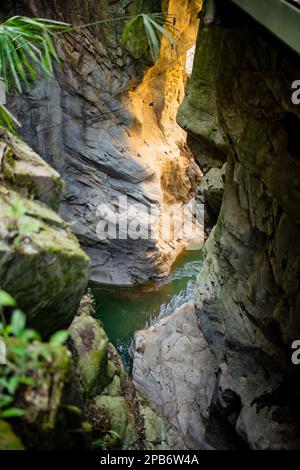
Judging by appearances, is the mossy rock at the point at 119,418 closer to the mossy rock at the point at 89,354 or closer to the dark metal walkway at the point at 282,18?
the mossy rock at the point at 89,354

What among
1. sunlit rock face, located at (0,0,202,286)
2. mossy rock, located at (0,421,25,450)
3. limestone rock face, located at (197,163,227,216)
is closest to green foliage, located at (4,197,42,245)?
mossy rock, located at (0,421,25,450)

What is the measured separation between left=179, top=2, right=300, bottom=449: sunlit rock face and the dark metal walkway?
669mm

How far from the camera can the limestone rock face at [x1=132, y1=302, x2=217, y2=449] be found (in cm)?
717

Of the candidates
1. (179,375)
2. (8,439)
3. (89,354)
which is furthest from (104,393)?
(8,439)

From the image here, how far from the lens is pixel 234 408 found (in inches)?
252

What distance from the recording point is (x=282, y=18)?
3412mm

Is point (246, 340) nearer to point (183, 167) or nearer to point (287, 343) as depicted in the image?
point (287, 343)

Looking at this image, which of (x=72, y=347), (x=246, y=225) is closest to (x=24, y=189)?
(x=72, y=347)

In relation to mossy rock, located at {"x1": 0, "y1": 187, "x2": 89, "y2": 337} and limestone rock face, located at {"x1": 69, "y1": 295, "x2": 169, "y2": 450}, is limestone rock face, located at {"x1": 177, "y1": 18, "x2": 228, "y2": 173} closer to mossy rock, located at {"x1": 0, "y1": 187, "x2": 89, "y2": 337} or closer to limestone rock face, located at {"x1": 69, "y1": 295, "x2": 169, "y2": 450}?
limestone rock face, located at {"x1": 69, "y1": 295, "x2": 169, "y2": 450}

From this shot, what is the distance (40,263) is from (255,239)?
153 inches

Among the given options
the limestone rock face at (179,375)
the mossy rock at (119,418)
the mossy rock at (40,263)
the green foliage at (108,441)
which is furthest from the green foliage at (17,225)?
the limestone rock face at (179,375)

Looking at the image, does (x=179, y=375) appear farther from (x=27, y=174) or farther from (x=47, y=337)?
(x=27, y=174)

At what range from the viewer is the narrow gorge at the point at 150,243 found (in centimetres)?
303
